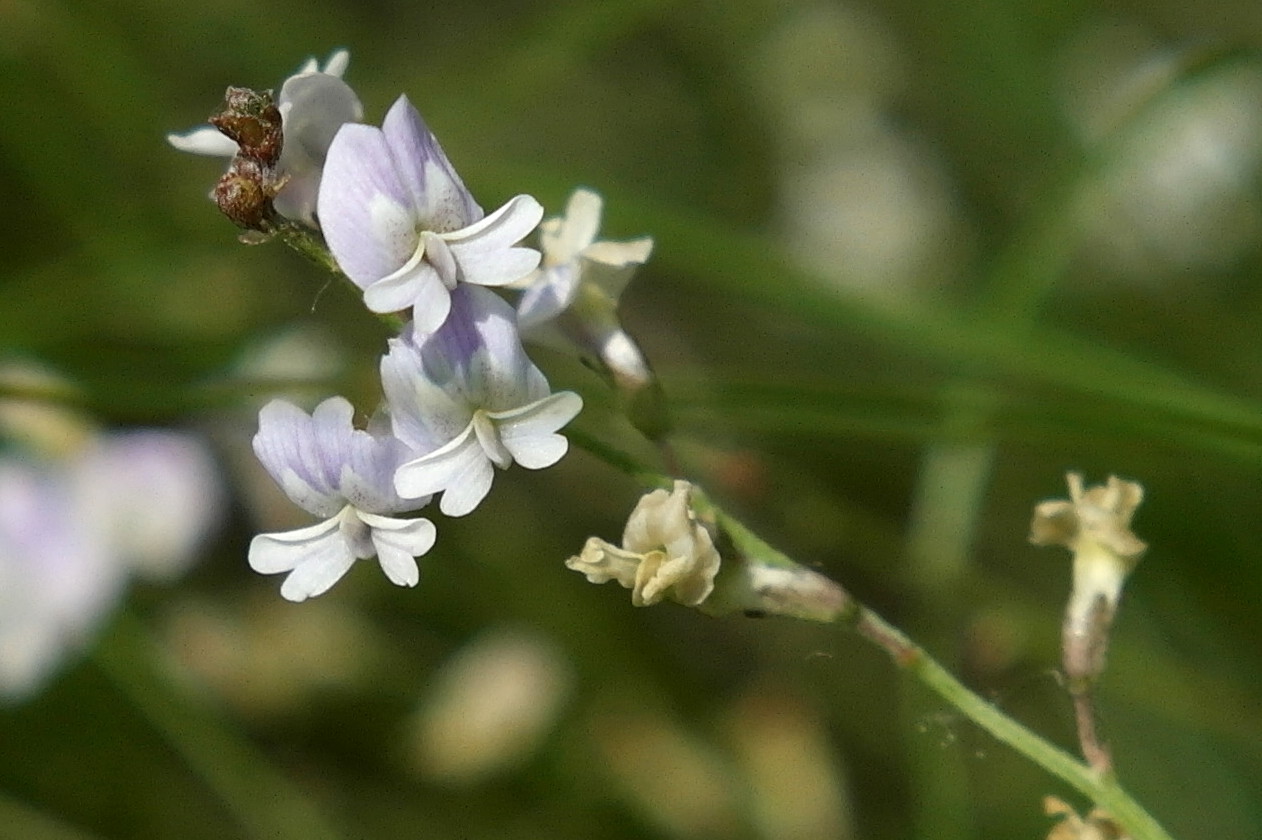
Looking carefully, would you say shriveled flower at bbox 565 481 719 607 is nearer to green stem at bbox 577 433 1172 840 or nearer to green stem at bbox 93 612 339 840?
green stem at bbox 577 433 1172 840

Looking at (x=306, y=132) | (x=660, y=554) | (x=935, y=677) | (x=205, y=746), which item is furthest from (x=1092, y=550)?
(x=205, y=746)

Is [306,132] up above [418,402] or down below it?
above

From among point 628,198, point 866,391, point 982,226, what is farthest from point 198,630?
point 982,226

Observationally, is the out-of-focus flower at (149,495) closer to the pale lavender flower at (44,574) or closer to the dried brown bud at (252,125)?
the pale lavender flower at (44,574)

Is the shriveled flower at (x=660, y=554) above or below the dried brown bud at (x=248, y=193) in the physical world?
below

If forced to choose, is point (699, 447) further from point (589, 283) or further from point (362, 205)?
point (362, 205)

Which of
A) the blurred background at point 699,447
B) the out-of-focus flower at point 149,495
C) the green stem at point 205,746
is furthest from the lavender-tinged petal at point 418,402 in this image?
the out-of-focus flower at point 149,495

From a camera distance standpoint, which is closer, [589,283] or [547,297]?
[547,297]
